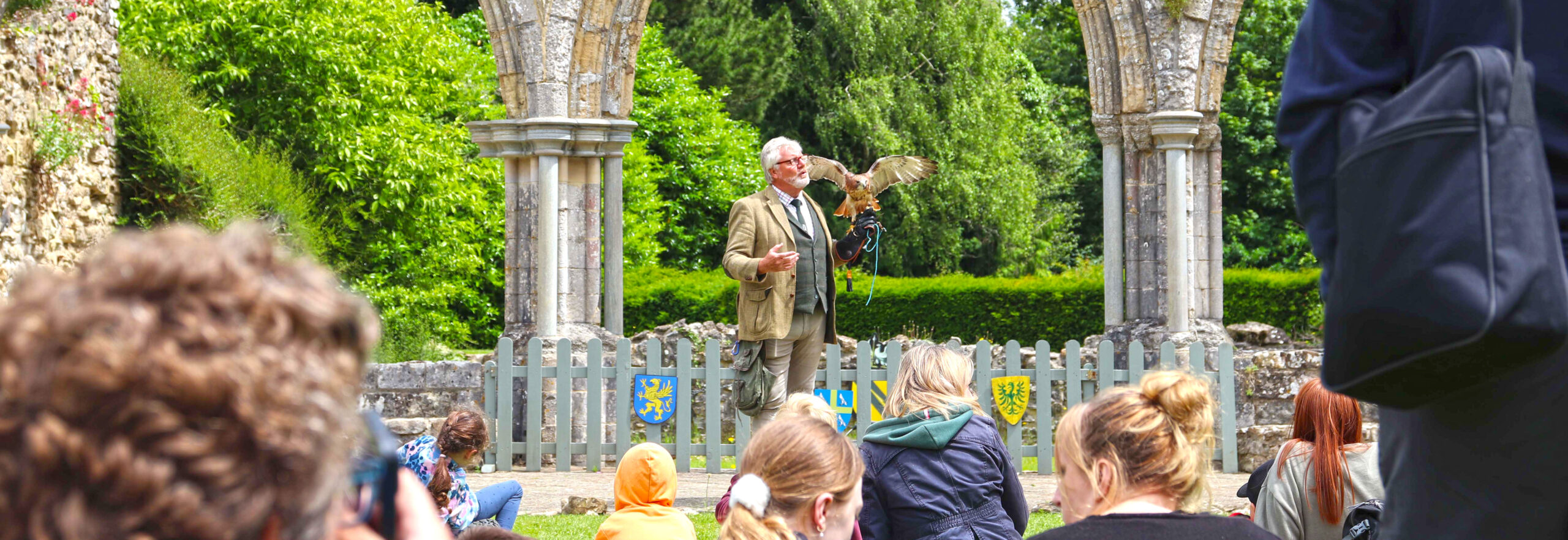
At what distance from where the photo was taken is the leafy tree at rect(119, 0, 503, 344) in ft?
49.4

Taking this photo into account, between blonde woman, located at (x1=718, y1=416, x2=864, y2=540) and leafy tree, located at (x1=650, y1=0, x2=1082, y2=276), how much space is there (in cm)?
2219

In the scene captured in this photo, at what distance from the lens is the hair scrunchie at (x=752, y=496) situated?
106 inches

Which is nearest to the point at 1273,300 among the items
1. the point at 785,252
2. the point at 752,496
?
the point at 785,252

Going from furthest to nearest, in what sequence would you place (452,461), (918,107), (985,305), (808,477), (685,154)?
(918,107)
(685,154)
(985,305)
(452,461)
(808,477)

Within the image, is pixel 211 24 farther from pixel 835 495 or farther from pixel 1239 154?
pixel 1239 154

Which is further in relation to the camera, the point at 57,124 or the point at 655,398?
the point at 57,124

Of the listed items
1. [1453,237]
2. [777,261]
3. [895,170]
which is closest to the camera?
[1453,237]

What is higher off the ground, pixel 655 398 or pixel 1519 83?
pixel 1519 83

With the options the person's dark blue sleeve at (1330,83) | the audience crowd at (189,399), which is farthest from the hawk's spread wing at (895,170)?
the audience crowd at (189,399)

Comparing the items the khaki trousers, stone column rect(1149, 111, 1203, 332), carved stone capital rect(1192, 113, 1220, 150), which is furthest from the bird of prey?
carved stone capital rect(1192, 113, 1220, 150)

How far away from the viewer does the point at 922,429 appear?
3625 mm

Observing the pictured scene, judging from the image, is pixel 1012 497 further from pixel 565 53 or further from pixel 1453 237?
pixel 565 53

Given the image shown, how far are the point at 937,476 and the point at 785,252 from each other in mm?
2874

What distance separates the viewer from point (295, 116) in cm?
1543
